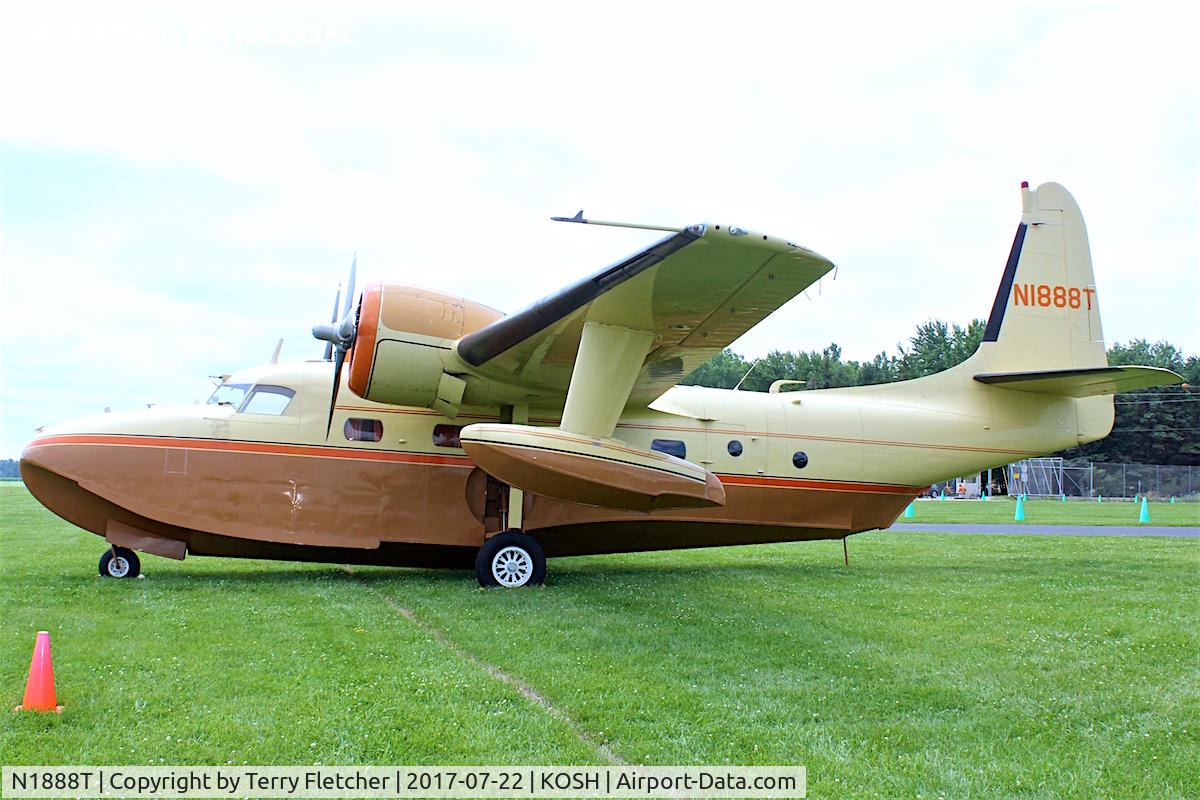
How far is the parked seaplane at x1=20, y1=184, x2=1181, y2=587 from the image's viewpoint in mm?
9227

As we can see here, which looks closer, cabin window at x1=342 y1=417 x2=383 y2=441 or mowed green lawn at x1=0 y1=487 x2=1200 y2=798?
mowed green lawn at x1=0 y1=487 x2=1200 y2=798

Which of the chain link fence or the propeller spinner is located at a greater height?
the propeller spinner

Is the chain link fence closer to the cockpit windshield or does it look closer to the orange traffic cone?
the cockpit windshield

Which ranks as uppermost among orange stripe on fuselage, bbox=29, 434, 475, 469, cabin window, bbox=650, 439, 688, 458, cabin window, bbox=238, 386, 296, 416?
cabin window, bbox=238, 386, 296, 416

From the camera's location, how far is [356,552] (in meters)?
11.3

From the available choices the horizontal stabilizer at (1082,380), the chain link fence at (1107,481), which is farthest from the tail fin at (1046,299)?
the chain link fence at (1107,481)

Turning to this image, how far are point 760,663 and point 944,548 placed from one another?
11018 mm

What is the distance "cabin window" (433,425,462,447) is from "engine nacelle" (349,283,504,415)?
0.98 meters

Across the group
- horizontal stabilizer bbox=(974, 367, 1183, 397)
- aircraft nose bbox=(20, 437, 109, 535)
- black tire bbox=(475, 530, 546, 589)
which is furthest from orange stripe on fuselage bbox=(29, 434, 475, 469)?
horizontal stabilizer bbox=(974, 367, 1183, 397)

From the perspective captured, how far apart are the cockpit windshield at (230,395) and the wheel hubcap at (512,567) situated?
13.0ft

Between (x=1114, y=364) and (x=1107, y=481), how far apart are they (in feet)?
48.5

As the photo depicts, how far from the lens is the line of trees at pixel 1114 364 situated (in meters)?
58.9

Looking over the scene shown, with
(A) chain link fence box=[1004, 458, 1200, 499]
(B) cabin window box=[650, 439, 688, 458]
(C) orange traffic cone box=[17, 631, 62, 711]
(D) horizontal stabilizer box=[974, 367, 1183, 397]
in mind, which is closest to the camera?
(C) orange traffic cone box=[17, 631, 62, 711]

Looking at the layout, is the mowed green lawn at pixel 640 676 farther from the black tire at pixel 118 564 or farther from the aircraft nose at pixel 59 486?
the aircraft nose at pixel 59 486
